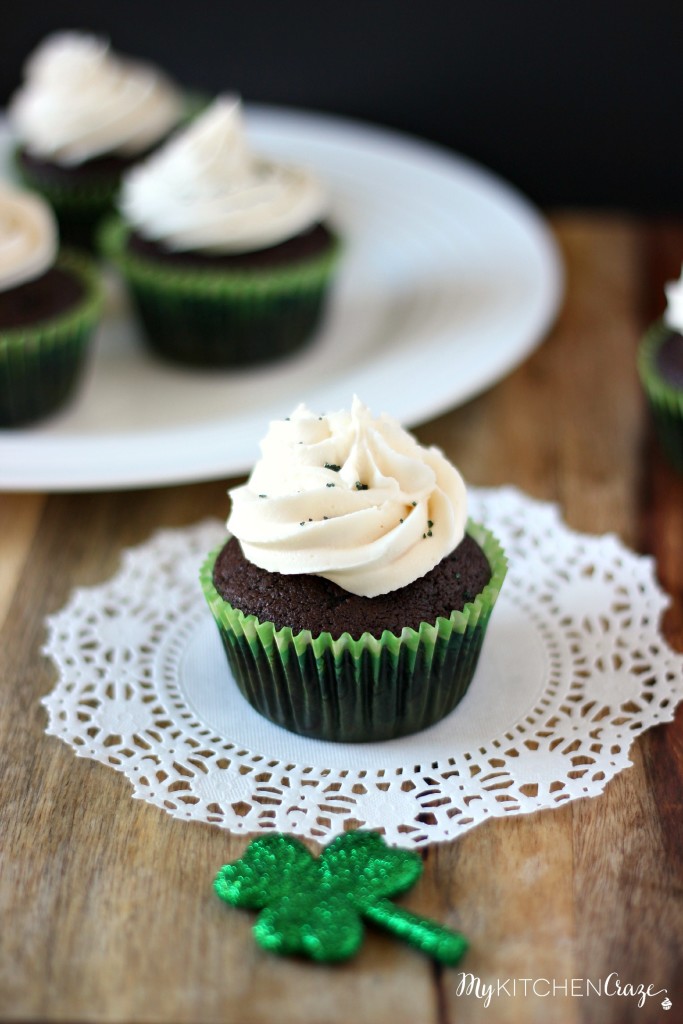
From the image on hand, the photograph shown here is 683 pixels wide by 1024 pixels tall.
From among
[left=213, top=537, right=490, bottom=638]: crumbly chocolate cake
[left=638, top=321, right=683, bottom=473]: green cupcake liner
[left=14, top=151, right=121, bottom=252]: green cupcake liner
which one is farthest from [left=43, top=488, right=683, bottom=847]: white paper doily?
[left=14, top=151, right=121, bottom=252]: green cupcake liner

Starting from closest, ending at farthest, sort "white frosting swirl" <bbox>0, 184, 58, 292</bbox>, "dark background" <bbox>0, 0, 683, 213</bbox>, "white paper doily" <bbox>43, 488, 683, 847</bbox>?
"white paper doily" <bbox>43, 488, 683, 847</bbox>, "white frosting swirl" <bbox>0, 184, 58, 292</bbox>, "dark background" <bbox>0, 0, 683, 213</bbox>

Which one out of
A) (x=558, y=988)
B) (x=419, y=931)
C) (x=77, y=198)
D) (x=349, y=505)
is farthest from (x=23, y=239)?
(x=558, y=988)

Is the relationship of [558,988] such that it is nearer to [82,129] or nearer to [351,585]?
[351,585]

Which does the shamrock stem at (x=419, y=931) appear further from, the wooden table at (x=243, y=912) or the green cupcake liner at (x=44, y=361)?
the green cupcake liner at (x=44, y=361)

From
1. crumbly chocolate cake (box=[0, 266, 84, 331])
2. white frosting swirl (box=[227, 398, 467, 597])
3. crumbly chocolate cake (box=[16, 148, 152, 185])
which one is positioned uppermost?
white frosting swirl (box=[227, 398, 467, 597])

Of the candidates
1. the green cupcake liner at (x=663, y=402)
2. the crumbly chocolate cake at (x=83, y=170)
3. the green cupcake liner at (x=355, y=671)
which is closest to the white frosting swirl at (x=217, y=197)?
the crumbly chocolate cake at (x=83, y=170)

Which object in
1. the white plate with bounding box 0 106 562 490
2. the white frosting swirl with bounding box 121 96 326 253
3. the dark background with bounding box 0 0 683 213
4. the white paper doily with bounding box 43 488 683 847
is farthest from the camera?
the dark background with bounding box 0 0 683 213

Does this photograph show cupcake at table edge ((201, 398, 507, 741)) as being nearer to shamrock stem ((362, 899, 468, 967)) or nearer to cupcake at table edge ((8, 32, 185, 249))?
shamrock stem ((362, 899, 468, 967))
